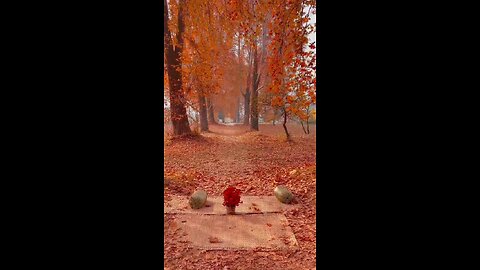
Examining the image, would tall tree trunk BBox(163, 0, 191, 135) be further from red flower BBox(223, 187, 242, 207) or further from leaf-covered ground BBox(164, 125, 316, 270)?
red flower BBox(223, 187, 242, 207)

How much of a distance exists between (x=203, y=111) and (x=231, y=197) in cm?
95

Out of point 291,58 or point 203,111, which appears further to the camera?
point 203,111

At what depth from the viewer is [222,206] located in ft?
7.53

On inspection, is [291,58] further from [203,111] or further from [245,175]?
[245,175]

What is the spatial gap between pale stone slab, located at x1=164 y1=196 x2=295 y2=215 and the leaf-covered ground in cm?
5

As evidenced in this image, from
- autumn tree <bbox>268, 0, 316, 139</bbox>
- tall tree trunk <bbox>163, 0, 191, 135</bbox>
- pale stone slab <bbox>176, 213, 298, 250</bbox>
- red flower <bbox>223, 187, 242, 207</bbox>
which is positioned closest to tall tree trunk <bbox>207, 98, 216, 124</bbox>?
tall tree trunk <bbox>163, 0, 191, 135</bbox>

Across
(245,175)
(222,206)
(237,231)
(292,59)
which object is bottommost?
(237,231)

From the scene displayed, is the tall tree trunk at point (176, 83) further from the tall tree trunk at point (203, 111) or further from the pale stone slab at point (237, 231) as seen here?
the pale stone slab at point (237, 231)

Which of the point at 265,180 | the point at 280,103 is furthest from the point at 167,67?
the point at 265,180

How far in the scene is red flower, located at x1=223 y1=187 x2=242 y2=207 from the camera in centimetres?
225

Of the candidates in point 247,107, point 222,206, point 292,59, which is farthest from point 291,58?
point 222,206
